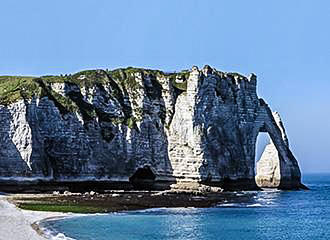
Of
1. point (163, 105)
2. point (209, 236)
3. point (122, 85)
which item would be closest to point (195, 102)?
point (163, 105)

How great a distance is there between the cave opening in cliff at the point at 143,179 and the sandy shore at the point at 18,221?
3395 cm

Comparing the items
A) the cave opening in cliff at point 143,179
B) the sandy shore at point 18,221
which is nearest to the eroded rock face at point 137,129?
the cave opening in cliff at point 143,179

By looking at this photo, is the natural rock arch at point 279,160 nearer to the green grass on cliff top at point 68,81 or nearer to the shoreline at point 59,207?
the green grass on cliff top at point 68,81

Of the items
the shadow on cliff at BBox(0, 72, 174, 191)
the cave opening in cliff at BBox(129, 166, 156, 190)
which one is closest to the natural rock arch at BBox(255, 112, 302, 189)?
the shadow on cliff at BBox(0, 72, 174, 191)

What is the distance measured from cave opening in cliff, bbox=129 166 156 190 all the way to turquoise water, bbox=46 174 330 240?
3122 centimetres

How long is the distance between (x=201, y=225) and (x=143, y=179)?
4580 centimetres

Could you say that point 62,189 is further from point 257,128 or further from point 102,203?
point 257,128

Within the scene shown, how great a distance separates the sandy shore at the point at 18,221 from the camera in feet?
104

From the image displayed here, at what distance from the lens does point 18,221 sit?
38.6 m

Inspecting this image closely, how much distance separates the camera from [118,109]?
86.1 metres

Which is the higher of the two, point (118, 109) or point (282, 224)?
point (118, 109)

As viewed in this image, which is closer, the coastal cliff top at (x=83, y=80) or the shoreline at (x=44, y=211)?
the shoreline at (x=44, y=211)

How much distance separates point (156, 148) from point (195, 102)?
817 centimetres

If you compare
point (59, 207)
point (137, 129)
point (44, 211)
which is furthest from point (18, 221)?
point (137, 129)
